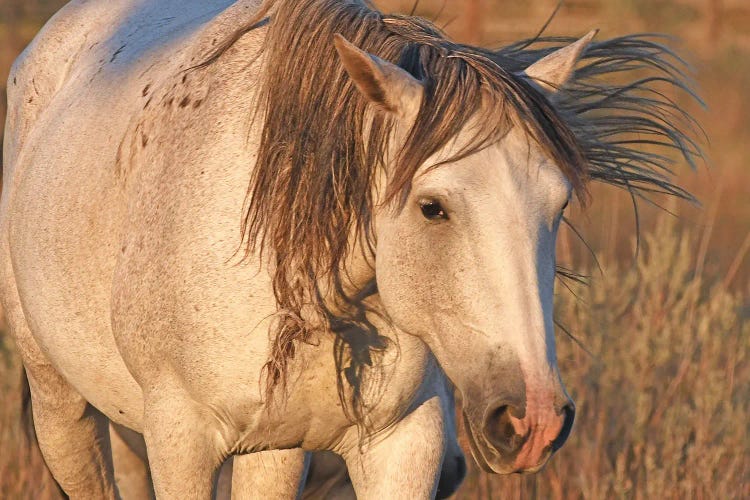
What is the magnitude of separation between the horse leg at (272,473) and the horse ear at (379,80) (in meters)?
1.08

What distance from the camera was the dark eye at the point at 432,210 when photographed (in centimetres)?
229

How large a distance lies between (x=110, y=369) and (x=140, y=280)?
471 millimetres

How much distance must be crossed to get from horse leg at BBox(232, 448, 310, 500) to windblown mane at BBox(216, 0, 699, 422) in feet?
1.41

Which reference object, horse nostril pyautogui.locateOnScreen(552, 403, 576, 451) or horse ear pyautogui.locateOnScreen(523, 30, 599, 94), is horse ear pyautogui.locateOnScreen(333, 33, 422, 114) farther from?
horse nostril pyautogui.locateOnScreen(552, 403, 576, 451)

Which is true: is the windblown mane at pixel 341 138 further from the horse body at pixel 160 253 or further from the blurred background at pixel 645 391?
the blurred background at pixel 645 391

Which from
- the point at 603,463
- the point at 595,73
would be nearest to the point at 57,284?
the point at 595,73

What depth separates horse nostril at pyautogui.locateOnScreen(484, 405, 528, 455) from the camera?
2.19 metres

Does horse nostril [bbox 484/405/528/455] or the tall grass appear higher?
horse nostril [bbox 484/405/528/455]

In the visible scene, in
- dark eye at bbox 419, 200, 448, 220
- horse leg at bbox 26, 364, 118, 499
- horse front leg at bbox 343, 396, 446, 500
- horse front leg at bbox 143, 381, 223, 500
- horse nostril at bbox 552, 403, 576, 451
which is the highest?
dark eye at bbox 419, 200, 448, 220

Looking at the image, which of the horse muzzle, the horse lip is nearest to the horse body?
the horse lip

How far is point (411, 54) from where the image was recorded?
2.50 metres

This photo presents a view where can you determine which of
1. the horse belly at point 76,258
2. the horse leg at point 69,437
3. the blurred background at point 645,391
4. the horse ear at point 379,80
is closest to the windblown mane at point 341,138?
the horse ear at point 379,80

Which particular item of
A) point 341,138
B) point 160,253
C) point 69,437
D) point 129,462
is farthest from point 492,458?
point 129,462

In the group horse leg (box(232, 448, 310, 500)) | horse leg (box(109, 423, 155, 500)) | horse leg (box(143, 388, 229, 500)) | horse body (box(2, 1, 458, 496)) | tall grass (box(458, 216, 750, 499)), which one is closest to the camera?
horse body (box(2, 1, 458, 496))
